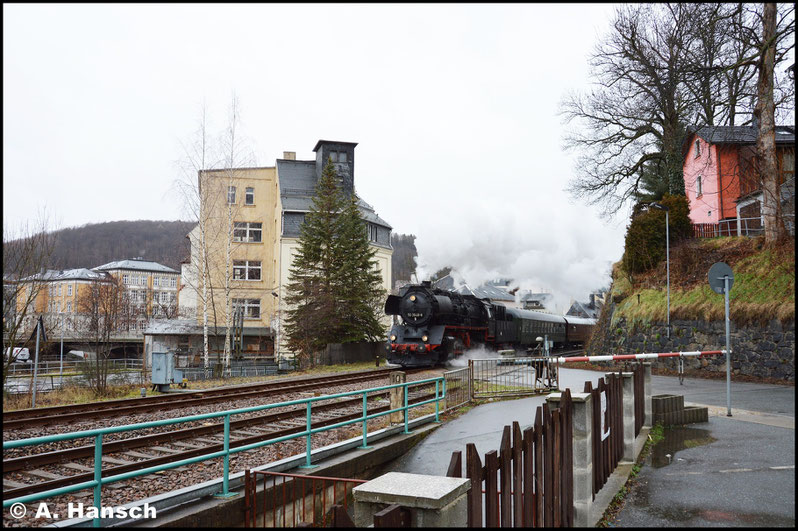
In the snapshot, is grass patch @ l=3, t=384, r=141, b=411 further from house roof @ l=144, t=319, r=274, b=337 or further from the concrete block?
house roof @ l=144, t=319, r=274, b=337

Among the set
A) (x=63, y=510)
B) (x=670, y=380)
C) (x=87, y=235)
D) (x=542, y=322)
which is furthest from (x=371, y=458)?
(x=87, y=235)

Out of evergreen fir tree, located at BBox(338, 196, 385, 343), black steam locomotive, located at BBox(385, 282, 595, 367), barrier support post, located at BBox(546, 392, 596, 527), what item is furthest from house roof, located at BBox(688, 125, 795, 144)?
barrier support post, located at BBox(546, 392, 596, 527)

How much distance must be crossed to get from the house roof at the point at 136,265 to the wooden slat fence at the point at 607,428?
106 meters

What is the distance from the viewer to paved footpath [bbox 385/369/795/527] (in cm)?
543

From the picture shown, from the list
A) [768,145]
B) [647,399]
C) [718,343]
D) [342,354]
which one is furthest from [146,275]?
[647,399]

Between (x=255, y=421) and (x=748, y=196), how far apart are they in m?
27.9

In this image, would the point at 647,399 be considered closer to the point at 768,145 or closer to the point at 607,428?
the point at 607,428

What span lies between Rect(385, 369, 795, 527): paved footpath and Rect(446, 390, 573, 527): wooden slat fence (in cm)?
101

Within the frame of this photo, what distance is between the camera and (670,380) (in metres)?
17.8

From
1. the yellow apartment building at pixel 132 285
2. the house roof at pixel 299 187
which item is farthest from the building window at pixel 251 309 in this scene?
the yellow apartment building at pixel 132 285

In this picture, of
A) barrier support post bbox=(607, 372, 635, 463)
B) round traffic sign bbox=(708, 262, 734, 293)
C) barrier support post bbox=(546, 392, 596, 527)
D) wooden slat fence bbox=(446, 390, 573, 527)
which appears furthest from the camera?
round traffic sign bbox=(708, 262, 734, 293)

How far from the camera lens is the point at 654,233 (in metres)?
26.0

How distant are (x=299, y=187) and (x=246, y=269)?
25.3ft

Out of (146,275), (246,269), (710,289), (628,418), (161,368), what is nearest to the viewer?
(628,418)
